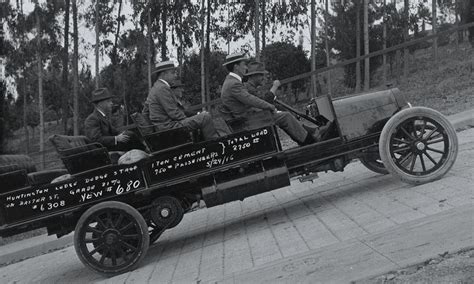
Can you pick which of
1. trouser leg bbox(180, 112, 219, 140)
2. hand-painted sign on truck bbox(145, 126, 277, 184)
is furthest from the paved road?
trouser leg bbox(180, 112, 219, 140)

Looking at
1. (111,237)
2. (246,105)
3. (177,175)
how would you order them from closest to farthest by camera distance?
(111,237) → (177,175) → (246,105)

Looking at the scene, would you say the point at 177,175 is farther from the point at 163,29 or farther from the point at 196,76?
the point at 196,76

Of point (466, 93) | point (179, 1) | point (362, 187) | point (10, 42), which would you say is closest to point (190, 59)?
point (179, 1)

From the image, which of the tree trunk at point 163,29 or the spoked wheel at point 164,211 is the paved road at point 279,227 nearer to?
the spoked wheel at point 164,211

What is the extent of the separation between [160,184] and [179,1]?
31.1m

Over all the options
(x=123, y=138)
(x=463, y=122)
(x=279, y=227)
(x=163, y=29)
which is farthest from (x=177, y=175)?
(x=163, y=29)

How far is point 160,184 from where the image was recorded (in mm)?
6207

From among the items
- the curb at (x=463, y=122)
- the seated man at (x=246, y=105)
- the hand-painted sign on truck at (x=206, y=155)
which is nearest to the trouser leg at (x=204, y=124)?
the hand-painted sign on truck at (x=206, y=155)

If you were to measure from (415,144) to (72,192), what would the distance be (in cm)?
387

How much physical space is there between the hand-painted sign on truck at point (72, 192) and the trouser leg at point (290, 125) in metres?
1.70

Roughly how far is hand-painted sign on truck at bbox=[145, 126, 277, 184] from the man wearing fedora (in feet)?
0.52

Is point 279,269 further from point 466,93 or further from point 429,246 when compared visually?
point 466,93

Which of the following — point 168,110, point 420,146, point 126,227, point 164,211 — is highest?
point 168,110

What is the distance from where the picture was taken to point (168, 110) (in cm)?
648
